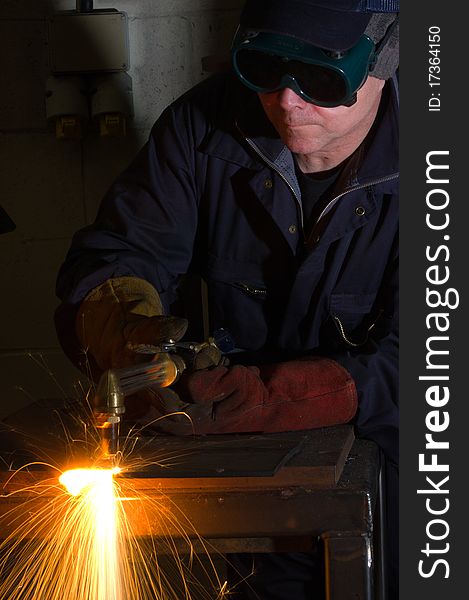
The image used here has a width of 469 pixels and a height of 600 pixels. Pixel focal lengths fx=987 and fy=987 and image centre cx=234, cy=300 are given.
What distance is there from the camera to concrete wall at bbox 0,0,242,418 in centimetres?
253

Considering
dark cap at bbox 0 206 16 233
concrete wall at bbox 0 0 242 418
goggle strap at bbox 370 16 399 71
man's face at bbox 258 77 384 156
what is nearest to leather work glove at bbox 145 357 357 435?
man's face at bbox 258 77 384 156

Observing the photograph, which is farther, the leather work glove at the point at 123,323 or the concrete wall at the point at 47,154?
the concrete wall at the point at 47,154

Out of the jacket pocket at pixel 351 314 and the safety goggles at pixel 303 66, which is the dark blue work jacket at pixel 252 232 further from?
the safety goggles at pixel 303 66

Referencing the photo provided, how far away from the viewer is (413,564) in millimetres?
1638

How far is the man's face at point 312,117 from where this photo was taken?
1.88 metres

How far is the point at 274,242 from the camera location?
2.08 meters

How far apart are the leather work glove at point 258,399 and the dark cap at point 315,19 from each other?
0.58m

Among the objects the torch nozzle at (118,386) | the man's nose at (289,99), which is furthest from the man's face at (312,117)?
the torch nozzle at (118,386)

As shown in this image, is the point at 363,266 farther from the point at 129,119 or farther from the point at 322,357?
the point at 129,119

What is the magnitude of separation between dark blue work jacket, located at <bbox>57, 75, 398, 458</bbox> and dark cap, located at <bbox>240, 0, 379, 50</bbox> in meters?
0.27

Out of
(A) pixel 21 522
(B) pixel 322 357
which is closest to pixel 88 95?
(B) pixel 322 357

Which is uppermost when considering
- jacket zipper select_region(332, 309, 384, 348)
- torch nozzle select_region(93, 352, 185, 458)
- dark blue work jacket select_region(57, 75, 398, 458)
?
dark blue work jacket select_region(57, 75, 398, 458)

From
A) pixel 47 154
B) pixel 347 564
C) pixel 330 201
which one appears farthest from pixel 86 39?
pixel 347 564

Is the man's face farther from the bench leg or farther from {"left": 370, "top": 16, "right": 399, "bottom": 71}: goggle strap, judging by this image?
the bench leg
